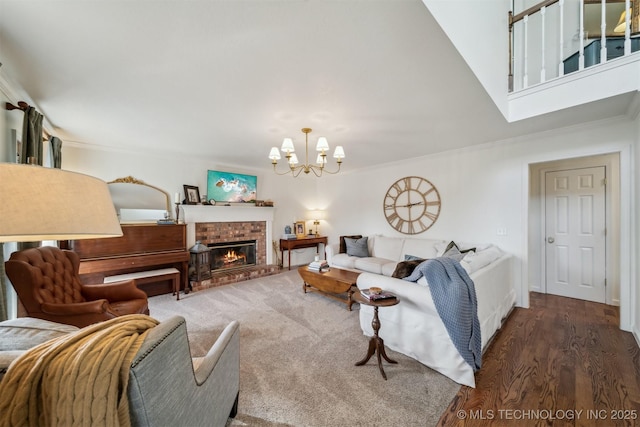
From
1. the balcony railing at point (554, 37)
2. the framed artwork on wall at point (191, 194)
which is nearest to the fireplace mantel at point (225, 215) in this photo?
the framed artwork on wall at point (191, 194)

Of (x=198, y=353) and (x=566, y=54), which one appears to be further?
(x=566, y=54)

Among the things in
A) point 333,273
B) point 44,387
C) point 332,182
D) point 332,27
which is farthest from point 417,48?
point 332,182

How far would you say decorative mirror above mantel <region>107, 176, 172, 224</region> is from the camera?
12.2ft

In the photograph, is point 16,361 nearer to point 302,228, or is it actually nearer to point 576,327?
point 576,327

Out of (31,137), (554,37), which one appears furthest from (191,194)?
(554,37)

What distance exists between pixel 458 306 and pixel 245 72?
7.64ft

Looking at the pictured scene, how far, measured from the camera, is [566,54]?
313cm

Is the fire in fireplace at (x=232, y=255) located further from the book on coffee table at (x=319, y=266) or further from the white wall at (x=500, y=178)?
the white wall at (x=500, y=178)

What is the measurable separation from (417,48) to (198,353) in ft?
9.77

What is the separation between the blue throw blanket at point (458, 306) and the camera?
1.75 m

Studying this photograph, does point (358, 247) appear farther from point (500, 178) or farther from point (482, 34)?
point (482, 34)

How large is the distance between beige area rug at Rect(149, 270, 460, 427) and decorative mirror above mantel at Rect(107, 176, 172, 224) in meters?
1.48

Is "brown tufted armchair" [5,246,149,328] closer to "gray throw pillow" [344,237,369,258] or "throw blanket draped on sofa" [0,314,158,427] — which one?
"throw blanket draped on sofa" [0,314,158,427]

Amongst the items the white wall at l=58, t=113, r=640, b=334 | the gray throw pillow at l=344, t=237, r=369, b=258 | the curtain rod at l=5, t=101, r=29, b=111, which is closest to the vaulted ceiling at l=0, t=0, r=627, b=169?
the curtain rod at l=5, t=101, r=29, b=111
